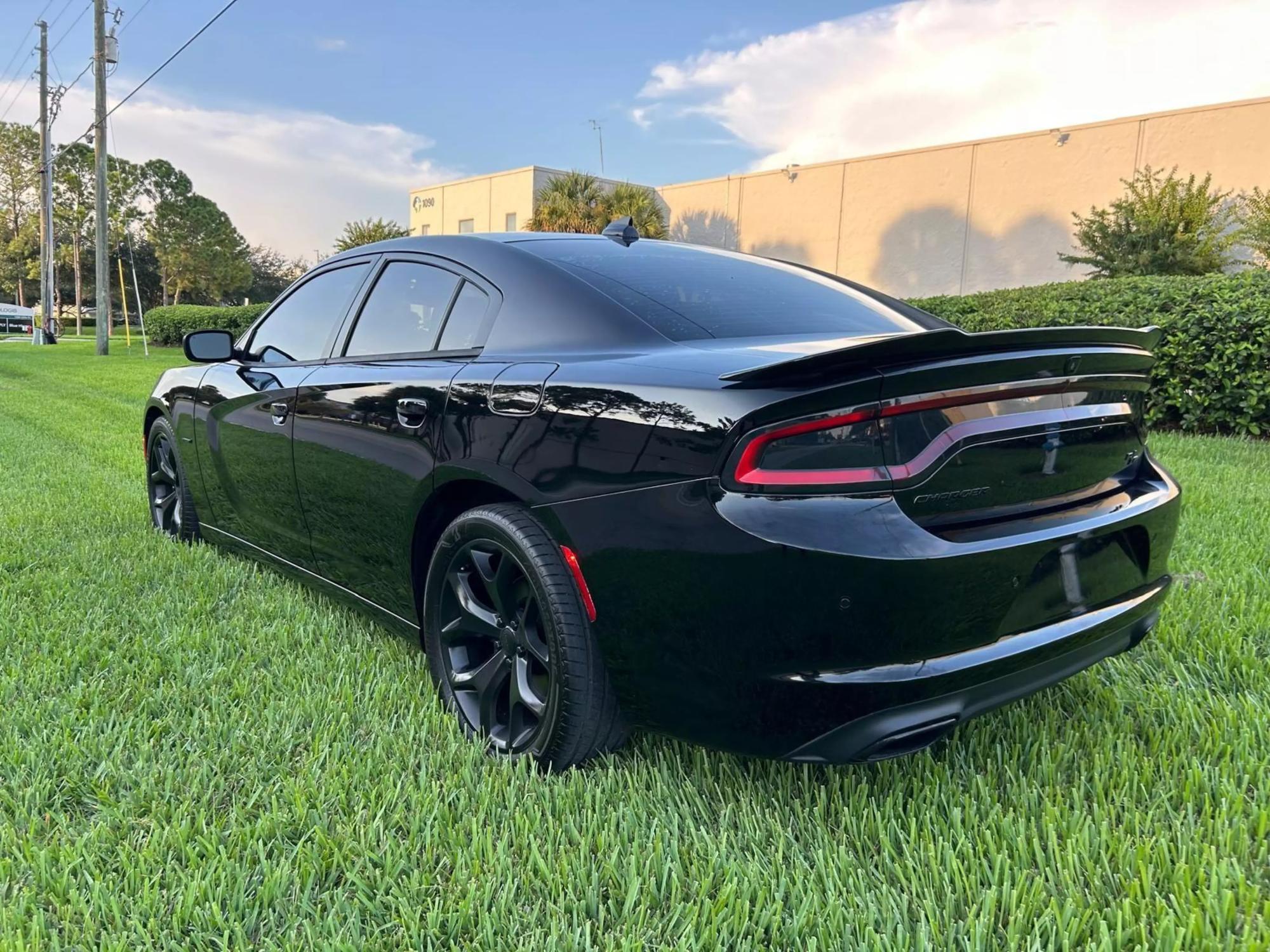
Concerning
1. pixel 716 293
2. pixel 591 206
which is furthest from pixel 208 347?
pixel 591 206

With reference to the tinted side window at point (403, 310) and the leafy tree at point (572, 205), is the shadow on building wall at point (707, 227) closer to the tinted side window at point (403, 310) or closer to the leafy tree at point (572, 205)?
the leafy tree at point (572, 205)

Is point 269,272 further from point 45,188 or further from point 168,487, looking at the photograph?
point 168,487

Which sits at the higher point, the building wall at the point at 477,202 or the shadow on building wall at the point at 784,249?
the building wall at the point at 477,202

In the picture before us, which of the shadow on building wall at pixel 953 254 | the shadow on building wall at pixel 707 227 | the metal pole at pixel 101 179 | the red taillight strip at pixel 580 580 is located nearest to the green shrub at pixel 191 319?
the metal pole at pixel 101 179

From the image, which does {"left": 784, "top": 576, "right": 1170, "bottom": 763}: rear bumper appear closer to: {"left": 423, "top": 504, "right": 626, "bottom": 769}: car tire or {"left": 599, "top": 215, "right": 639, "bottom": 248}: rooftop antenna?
{"left": 423, "top": 504, "right": 626, "bottom": 769}: car tire

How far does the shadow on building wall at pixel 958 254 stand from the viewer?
22031 mm

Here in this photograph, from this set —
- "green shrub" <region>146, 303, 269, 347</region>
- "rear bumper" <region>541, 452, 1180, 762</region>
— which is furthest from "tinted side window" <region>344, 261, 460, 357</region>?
"green shrub" <region>146, 303, 269, 347</region>

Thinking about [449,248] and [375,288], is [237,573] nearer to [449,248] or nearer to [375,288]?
[375,288]

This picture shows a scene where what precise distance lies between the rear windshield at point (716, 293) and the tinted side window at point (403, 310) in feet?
1.08

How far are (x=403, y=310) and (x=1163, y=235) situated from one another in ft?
58.8

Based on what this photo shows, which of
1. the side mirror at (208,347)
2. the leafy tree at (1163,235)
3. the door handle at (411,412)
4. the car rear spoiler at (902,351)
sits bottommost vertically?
the door handle at (411,412)

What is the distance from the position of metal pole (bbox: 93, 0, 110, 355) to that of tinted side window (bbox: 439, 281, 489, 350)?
23989 millimetres

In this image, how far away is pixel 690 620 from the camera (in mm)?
1705

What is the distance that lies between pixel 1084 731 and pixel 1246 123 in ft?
72.7
